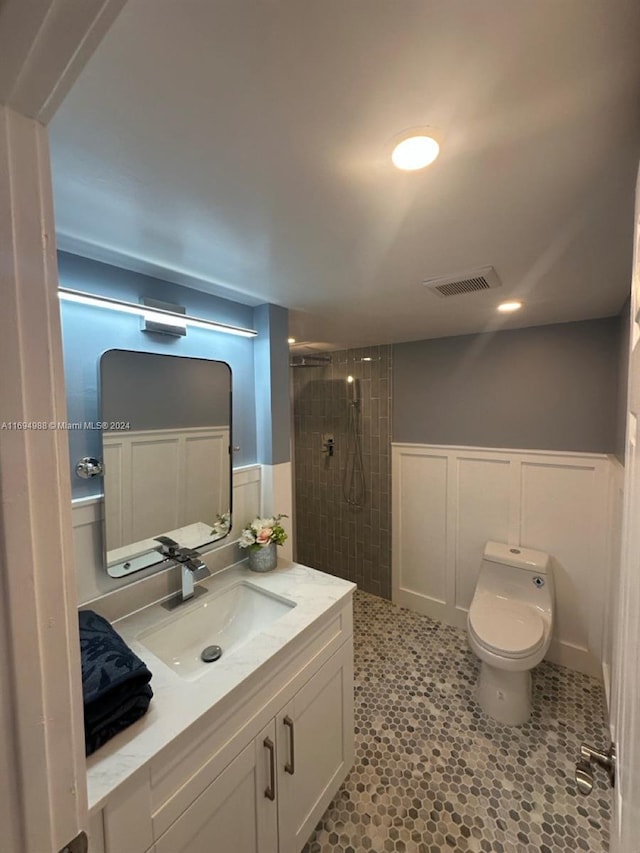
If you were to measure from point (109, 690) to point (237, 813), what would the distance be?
587mm

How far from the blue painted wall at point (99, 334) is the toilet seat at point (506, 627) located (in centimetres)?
202

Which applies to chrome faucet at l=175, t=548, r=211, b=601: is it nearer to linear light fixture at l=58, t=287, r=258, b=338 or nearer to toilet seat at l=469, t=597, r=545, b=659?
linear light fixture at l=58, t=287, r=258, b=338

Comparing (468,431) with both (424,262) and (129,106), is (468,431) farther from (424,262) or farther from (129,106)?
(129,106)

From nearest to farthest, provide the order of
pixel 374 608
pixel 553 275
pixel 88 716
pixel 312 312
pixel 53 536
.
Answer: pixel 53 536 → pixel 88 716 → pixel 553 275 → pixel 312 312 → pixel 374 608

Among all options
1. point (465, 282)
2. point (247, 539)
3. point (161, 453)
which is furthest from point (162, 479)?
point (465, 282)

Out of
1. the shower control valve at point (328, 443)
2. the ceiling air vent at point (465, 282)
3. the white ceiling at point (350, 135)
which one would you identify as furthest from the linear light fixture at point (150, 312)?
the shower control valve at point (328, 443)

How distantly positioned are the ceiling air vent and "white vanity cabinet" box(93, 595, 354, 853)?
4.56 feet

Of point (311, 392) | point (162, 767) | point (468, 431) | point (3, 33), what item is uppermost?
point (3, 33)

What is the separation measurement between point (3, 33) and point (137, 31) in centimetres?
22

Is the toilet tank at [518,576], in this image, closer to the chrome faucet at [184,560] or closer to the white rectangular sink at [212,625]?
the white rectangular sink at [212,625]

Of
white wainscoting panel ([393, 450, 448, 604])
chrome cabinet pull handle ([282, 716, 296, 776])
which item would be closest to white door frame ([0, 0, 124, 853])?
chrome cabinet pull handle ([282, 716, 296, 776])

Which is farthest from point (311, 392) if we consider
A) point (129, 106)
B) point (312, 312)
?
point (129, 106)

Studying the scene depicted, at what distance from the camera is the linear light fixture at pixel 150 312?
3.85 ft

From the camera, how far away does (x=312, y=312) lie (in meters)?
1.91
